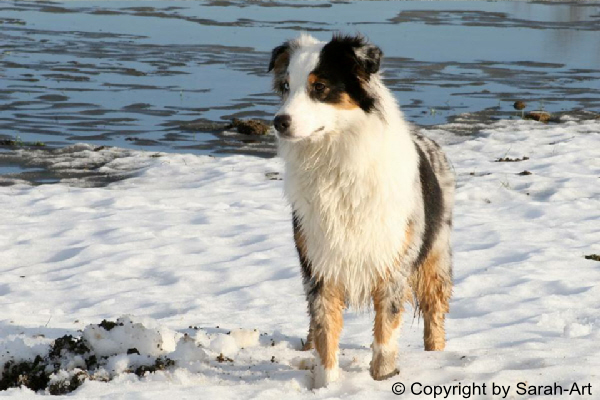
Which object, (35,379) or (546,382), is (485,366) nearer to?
(546,382)

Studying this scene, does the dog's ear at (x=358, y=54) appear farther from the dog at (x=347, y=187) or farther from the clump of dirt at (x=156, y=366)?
the clump of dirt at (x=156, y=366)

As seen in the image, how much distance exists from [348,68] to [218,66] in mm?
18207

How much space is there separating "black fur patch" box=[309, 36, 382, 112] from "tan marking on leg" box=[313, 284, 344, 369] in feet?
3.65

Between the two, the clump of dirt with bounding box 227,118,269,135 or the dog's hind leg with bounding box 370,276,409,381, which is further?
the clump of dirt with bounding box 227,118,269,135

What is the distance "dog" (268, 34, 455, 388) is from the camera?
16.5 ft

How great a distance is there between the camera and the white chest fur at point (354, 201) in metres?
5.16

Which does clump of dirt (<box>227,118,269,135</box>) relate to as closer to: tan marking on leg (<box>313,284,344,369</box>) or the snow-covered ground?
the snow-covered ground

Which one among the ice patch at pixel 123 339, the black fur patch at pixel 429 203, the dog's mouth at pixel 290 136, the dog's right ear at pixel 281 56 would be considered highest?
the dog's right ear at pixel 281 56

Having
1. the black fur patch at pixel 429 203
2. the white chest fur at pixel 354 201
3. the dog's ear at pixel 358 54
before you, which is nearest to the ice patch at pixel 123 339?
the white chest fur at pixel 354 201

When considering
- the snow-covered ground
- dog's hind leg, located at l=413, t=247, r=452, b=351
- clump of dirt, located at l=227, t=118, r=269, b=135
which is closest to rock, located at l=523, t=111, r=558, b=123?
the snow-covered ground

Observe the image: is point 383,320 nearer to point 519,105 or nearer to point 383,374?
point 383,374

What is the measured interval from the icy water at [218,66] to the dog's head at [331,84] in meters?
8.84

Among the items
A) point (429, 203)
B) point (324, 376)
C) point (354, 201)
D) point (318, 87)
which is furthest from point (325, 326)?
point (318, 87)

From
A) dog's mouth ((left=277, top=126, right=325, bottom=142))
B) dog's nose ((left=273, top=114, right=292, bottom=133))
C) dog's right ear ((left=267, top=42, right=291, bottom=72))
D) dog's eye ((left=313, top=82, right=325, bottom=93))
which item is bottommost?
dog's mouth ((left=277, top=126, right=325, bottom=142))
